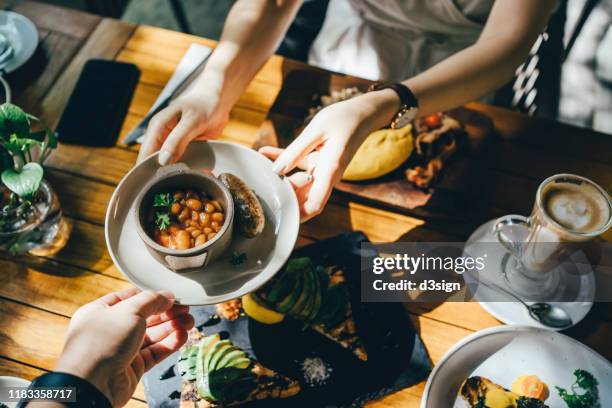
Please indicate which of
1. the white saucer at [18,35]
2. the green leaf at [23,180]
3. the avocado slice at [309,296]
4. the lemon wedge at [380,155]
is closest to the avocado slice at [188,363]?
the avocado slice at [309,296]

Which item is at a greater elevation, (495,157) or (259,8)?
(259,8)

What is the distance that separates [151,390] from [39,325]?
1.22 feet

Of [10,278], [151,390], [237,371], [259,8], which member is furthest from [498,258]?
[10,278]

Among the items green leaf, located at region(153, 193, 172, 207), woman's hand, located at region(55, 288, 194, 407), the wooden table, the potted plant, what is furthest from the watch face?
the potted plant

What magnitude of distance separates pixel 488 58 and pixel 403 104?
33 cm

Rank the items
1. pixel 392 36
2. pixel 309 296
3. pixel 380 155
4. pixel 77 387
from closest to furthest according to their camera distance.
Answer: pixel 77 387 < pixel 309 296 < pixel 380 155 < pixel 392 36

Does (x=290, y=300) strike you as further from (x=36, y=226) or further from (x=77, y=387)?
(x=36, y=226)

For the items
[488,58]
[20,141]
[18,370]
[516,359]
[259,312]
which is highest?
[488,58]

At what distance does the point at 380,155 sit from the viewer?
144 cm

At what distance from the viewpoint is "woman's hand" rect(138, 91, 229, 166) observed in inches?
47.0

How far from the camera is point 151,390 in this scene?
122 centimetres

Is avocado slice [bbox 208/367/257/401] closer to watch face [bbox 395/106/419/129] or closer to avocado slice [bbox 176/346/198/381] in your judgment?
avocado slice [bbox 176/346/198/381]

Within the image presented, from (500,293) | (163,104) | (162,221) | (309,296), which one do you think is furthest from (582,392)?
(163,104)

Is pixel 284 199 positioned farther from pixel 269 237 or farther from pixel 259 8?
pixel 259 8
